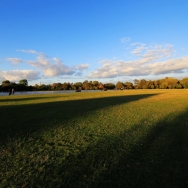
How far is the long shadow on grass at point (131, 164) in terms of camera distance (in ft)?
12.1

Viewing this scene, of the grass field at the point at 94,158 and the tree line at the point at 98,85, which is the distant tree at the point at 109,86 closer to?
the tree line at the point at 98,85

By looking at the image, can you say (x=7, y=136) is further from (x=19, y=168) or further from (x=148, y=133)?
(x=148, y=133)

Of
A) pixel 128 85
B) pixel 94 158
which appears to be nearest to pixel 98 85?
pixel 128 85

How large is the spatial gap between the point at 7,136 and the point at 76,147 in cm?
308

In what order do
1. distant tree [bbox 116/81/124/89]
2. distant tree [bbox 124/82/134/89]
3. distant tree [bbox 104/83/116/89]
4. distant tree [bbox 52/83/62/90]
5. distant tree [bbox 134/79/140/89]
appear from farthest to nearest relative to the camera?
distant tree [bbox 104/83/116/89], distant tree [bbox 124/82/134/89], distant tree [bbox 116/81/124/89], distant tree [bbox 134/79/140/89], distant tree [bbox 52/83/62/90]

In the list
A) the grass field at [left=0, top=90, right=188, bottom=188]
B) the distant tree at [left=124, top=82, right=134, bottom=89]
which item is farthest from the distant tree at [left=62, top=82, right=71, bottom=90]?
the grass field at [left=0, top=90, right=188, bottom=188]

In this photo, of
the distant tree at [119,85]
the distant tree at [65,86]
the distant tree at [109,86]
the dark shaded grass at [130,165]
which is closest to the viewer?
the dark shaded grass at [130,165]

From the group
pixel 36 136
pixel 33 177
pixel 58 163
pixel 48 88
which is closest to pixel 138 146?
pixel 58 163

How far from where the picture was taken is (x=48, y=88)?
127 metres

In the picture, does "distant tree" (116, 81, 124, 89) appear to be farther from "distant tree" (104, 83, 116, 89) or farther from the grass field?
the grass field

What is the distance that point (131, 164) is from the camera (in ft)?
14.8

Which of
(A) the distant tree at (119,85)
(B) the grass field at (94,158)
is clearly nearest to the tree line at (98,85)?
(A) the distant tree at (119,85)

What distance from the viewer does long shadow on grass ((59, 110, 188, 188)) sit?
3.70 metres

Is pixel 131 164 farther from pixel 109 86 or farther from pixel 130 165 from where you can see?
pixel 109 86
